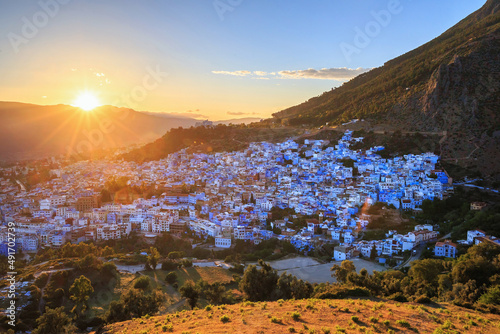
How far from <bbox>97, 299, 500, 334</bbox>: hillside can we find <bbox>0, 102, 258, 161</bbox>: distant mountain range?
58176mm

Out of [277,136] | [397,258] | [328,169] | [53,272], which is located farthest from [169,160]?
[397,258]

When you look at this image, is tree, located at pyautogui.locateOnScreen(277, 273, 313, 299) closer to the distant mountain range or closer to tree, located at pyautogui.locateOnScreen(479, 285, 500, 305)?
tree, located at pyautogui.locateOnScreen(479, 285, 500, 305)

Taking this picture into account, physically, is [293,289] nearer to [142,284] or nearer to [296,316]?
[296,316]

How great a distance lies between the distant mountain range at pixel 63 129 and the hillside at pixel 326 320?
191 feet

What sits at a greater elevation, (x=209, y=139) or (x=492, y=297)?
(x=209, y=139)

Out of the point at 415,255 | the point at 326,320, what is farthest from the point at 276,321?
the point at 415,255

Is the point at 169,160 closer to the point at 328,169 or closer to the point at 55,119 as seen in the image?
the point at 328,169

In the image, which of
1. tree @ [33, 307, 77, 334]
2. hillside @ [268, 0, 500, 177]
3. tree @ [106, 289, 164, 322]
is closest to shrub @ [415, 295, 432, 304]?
tree @ [106, 289, 164, 322]

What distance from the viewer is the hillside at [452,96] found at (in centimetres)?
3200

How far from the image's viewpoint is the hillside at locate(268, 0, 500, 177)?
32000mm

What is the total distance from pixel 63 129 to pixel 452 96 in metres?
67.3

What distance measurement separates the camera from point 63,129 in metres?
70.6

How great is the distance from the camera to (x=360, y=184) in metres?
29.6

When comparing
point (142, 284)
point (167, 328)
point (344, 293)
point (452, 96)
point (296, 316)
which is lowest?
point (142, 284)
